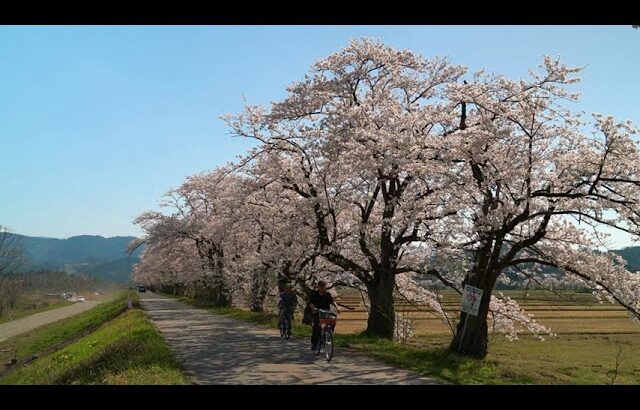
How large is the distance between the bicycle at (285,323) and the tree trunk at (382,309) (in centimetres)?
273

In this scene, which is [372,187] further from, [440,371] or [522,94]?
[440,371]

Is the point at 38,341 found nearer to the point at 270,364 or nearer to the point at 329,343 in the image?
the point at 270,364

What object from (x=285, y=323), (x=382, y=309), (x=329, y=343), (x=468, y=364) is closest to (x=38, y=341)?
(x=285, y=323)

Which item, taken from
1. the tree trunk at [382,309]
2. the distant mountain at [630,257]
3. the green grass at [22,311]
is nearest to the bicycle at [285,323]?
the tree trunk at [382,309]

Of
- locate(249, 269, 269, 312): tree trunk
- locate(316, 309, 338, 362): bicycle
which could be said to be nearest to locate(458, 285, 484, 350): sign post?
locate(316, 309, 338, 362): bicycle

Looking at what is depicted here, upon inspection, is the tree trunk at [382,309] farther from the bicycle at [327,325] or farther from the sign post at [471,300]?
the sign post at [471,300]

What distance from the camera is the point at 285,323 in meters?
18.1

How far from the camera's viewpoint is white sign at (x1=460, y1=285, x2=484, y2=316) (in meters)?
12.9

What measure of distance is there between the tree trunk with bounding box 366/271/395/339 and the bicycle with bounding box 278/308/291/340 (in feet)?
8.94

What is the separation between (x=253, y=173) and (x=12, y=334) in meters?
35.2

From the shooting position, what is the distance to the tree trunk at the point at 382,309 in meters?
18.4
